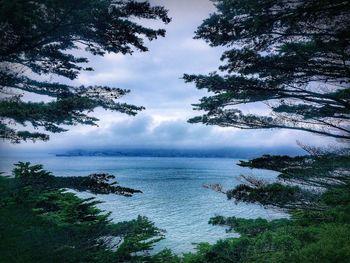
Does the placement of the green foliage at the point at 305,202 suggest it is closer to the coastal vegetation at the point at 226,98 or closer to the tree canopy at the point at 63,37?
the coastal vegetation at the point at 226,98

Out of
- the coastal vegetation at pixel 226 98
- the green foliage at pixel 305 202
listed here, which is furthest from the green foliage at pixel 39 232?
the green foliage at pixel 305 202

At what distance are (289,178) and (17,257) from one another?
743cm

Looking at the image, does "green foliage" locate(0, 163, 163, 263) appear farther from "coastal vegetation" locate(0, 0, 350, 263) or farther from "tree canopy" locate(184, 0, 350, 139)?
"tree canopy" locate(184, 0, 350, 139)

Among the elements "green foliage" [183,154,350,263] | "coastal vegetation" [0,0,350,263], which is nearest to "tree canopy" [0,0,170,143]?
"coastal vegetation" [0,0,350,263]

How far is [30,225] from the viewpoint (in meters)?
8.67

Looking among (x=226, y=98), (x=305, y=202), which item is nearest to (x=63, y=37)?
(x=226, y=98)

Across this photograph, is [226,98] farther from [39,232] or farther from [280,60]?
[39,232]

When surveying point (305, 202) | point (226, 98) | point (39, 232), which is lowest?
Answer: point (39, 232)

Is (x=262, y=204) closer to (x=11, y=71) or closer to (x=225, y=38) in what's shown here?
(x=225, y=38)

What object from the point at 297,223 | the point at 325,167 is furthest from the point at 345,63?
the point at 297,223

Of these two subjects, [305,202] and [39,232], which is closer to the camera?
[39,232]

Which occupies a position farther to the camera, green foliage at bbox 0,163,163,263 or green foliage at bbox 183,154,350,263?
green foliage at bbox 183,154,350,263

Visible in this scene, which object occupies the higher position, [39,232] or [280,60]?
[280,60]

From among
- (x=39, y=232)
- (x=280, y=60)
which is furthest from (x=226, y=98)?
(x=39, y=232)
